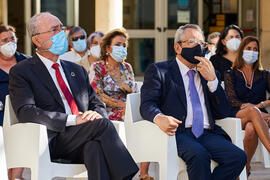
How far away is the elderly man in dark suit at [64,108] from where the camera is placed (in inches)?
179

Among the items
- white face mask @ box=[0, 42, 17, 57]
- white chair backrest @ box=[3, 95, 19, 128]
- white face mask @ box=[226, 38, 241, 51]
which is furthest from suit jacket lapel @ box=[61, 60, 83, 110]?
white face mask @ box=[226, 38, 241, 51]

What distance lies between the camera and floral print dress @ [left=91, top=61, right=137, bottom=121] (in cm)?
631

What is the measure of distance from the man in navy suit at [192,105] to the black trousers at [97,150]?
1.20ft

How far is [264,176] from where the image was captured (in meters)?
6.45

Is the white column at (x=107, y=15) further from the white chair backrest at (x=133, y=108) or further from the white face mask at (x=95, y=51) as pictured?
the white chair backrest at (x=133, y=108)

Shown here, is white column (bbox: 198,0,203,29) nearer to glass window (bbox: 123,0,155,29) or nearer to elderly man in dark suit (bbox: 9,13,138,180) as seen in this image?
glass window (bbox: 123,0,155,29)

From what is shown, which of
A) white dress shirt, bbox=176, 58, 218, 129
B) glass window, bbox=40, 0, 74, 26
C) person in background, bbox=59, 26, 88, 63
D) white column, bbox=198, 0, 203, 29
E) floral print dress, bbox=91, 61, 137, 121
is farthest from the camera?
white column, bbox=198, 0, 203, 29

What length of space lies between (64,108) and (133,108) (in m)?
0.59

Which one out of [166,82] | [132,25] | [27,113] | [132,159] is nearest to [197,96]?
[166,82]

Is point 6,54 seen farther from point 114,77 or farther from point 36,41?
point 36,41

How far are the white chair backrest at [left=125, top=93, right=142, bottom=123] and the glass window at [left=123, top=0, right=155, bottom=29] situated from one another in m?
8.21

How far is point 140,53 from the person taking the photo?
13586 millimetres

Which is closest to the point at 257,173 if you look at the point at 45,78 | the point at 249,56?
the point at 249,56

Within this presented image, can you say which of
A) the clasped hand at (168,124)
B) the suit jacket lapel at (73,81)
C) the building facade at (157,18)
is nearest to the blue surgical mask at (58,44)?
the suit jacket lapel at (73,81)
